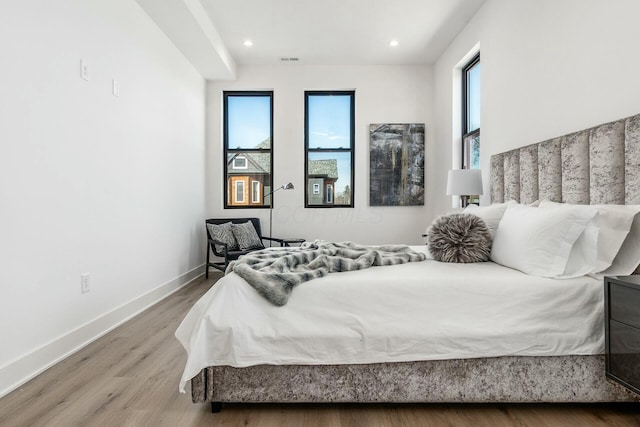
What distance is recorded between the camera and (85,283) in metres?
2.58

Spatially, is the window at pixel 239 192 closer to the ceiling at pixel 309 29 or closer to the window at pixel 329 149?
the window at pixel 329 149

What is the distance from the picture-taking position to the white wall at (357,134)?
5328 mm

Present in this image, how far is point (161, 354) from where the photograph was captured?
94.5 inches

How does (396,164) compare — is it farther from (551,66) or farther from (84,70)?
(84,70)

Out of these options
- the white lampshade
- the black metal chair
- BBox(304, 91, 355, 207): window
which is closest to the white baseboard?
the black metal chair

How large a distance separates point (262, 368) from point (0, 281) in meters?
1.37

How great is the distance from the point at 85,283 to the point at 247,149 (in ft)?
10.6

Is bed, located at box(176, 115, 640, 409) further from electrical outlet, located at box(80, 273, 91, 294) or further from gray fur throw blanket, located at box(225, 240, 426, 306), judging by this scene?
electrical outlet, located at box(80, 273, 91, 294)

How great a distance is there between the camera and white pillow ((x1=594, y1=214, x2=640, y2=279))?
1.80m

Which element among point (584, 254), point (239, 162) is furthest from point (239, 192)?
point (584, 254)

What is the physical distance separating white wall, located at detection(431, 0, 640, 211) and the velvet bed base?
54.2 inches

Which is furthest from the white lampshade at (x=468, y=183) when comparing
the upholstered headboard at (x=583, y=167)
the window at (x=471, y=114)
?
the window at (x=471, y=114)

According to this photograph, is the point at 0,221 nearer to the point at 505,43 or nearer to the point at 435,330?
the point at 435,330

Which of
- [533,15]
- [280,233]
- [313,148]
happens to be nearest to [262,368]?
[533,15]
